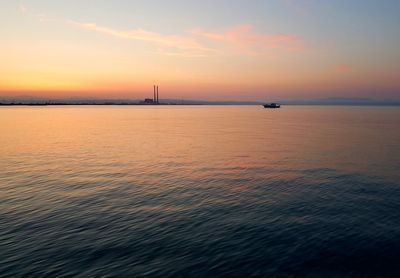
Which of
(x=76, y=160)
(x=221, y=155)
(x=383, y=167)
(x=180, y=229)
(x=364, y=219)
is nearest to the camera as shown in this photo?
(x=180, y=229)

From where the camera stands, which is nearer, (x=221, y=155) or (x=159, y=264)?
(x=159, y=264)

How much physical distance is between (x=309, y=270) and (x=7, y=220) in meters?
17.8

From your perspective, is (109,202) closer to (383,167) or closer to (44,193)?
(44,193)

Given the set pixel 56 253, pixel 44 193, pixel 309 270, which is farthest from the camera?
pixel 44 193

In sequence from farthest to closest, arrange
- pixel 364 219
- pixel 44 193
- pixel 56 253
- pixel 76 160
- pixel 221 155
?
1. pixel 221 155
2. pixel 76 160
3. pixel 44 193
4. pixel 364 219
5. pixel 56 253

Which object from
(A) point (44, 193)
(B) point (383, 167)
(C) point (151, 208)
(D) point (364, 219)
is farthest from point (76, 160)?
(B) point (383, 167)

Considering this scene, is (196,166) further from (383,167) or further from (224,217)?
(383,167)

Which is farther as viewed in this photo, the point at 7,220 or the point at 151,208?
the point at 151,208

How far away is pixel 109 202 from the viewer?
2284 cm

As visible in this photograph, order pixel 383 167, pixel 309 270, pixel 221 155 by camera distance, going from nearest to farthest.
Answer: pixel 309 270 < pixel 383 167 < pixel 221 155

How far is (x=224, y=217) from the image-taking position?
787 inches

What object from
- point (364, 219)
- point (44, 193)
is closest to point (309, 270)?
point (364, 219)

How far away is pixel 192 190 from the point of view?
26.5 meters

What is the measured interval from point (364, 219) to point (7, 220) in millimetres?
22743
